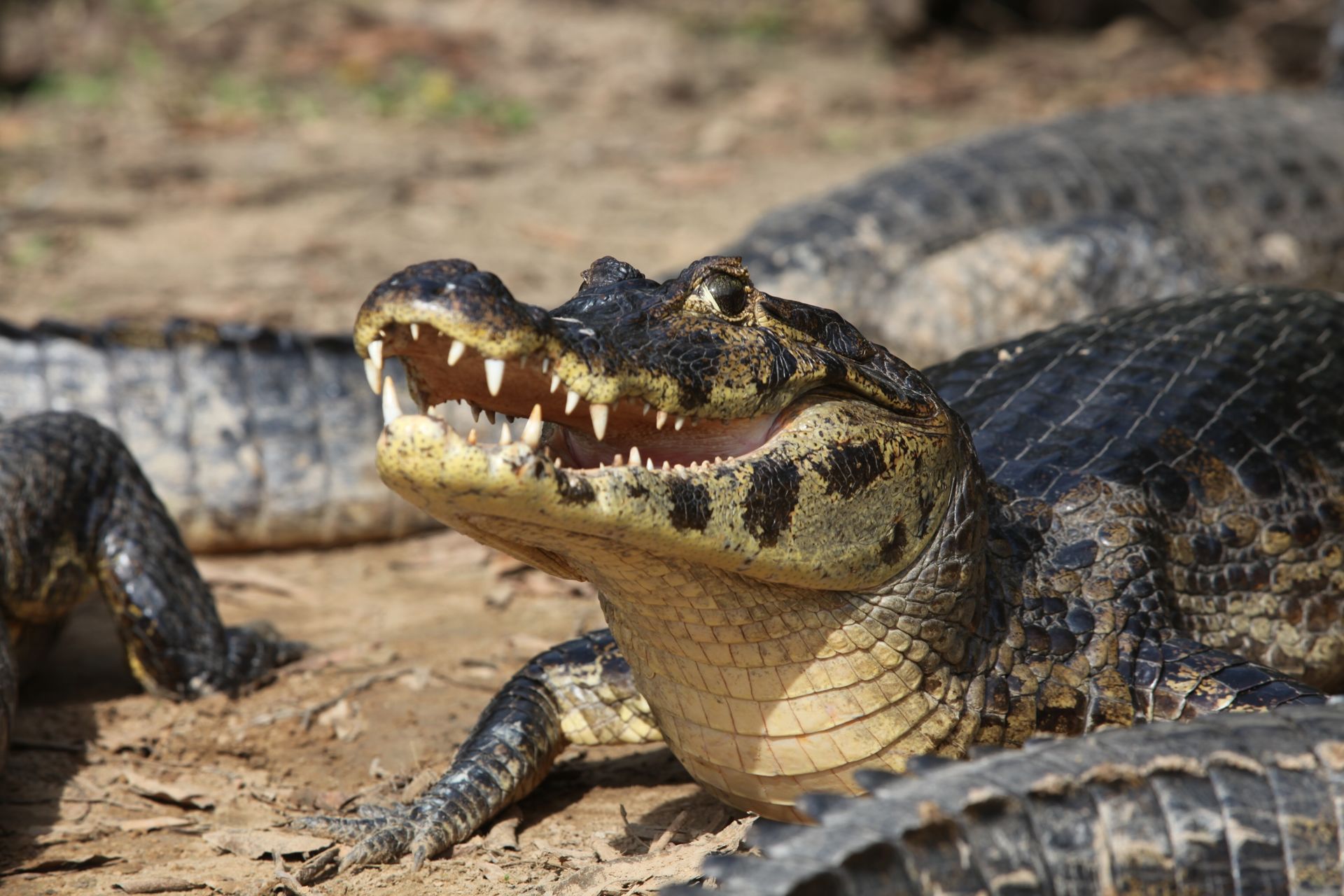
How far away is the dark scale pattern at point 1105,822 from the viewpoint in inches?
75.5

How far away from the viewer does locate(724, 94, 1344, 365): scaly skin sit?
6.25m

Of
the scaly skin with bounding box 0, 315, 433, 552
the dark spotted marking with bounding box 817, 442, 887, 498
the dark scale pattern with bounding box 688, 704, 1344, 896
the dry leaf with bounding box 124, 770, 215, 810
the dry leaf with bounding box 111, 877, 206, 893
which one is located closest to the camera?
the dark scale pattern with bounding box 688, 704, 1344, 896

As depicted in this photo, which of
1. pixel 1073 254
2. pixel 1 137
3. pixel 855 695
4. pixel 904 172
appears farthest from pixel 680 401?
pixel 1 137

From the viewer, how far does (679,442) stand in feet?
7.89

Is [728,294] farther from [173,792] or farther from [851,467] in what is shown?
[173,792]

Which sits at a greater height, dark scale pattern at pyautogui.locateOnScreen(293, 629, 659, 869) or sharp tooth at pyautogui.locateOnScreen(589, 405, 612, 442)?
sharp tooth at pyautogui.locateOnScreen(589, 405, 612, 442)

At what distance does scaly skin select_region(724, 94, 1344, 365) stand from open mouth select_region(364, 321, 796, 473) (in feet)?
13.0

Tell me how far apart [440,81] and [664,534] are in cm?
880

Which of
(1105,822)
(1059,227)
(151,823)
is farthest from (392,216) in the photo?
(1105,822)

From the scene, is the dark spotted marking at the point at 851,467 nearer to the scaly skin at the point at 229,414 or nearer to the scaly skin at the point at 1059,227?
the scaly skin at the point at 229,414

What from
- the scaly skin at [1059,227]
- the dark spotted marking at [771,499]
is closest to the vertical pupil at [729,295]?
the dark spotted marking at [771,499]

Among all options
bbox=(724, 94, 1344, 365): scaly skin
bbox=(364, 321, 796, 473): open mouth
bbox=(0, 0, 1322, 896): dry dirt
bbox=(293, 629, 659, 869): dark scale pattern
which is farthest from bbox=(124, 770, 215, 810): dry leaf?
bbox=(724, 94, 1344, 365): scaly skin

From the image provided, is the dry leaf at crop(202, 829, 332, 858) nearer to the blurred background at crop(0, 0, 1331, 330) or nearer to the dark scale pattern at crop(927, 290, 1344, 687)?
the dark scale pattern at crop(927, 290, 1344, 687)

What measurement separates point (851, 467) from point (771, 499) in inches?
7.6
